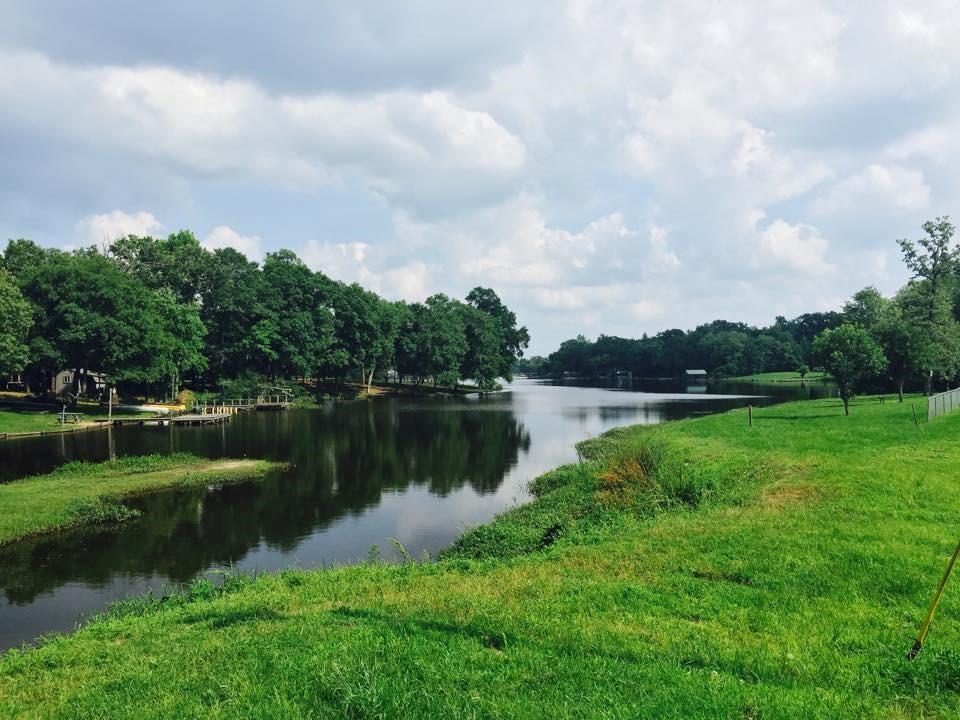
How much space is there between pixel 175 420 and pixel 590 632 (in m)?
55.6

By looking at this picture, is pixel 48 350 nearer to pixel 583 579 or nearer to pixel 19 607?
pixel 19 607

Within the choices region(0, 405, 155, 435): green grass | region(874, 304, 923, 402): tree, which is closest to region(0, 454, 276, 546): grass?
region(0, 405, 155, 435): green grass

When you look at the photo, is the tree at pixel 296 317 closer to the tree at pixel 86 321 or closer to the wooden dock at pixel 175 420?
the tree at pixel 86 321

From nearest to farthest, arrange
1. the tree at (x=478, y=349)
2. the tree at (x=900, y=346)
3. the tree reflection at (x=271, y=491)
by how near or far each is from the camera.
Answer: the tree reflection at (x=271, y=491)
the tree at (x=900, y=346)
the tree at (x=478, y=349)

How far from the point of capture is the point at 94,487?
2658 cm

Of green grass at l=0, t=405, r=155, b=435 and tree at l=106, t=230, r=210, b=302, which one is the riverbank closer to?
green grass at l=0, t=405, r=155, b=435

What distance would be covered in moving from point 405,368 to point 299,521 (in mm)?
83404

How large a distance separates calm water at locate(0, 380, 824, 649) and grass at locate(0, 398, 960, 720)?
434cm

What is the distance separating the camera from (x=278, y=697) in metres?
6.67

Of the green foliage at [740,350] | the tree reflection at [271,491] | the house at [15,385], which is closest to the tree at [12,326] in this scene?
the tree reflection at [271,491]

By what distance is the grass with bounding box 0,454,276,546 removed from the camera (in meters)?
21.7

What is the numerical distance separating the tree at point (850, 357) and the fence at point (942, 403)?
591cm

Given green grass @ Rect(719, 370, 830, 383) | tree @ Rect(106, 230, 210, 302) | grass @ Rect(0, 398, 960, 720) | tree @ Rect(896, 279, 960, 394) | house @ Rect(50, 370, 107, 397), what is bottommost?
grass @ Rect(0, 398, 960, 720)

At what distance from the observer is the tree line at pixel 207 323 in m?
Result: 57.5
